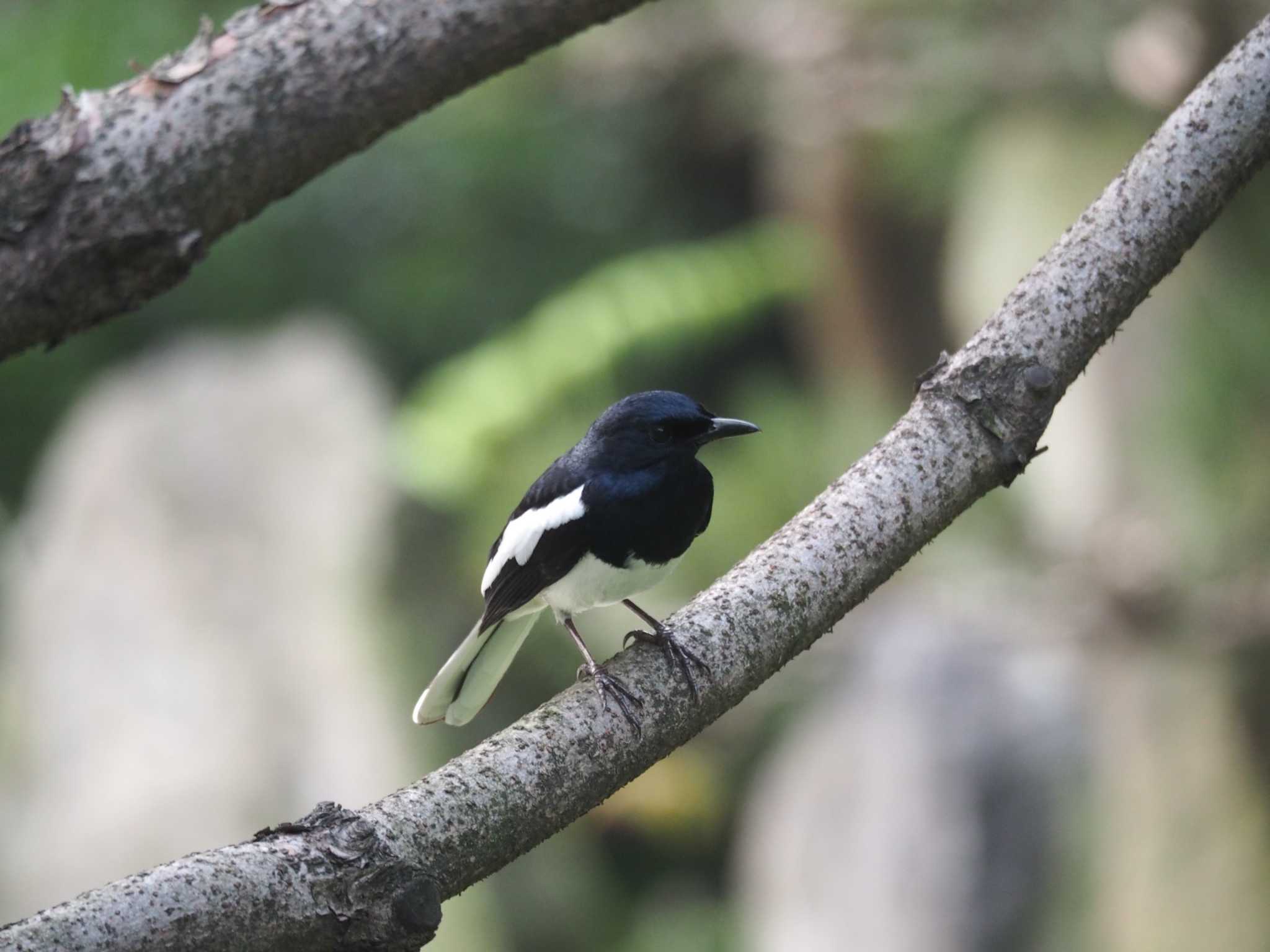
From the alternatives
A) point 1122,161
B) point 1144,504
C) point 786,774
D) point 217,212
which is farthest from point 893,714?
point 217,212

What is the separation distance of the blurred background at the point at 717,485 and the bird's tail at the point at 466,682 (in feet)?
4.95

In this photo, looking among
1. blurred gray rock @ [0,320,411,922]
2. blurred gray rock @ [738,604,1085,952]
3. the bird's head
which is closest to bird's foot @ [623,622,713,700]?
the bird's head

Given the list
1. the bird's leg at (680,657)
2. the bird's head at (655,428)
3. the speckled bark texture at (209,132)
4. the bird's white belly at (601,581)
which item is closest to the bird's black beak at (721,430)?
the bird's head at (655,428)

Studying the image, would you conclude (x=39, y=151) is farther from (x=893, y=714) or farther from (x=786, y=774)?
(x=786, y=774)

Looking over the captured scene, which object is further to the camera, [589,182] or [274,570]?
[589,182]

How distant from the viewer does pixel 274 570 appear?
3.85m

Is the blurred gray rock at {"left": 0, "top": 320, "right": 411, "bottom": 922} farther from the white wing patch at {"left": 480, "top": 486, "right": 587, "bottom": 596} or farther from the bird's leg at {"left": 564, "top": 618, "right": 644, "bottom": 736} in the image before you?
the bird's leg at {"left": 564, "top": 618, "right": 644, "bottom": 736}

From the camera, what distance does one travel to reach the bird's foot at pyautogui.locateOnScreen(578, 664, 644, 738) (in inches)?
42.6

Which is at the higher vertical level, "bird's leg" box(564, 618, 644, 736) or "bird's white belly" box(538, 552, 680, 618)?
"bird's white belly" box(538, 552, 680, 618)

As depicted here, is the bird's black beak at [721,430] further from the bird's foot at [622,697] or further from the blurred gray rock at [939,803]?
the blurred gray rock at [939,803]

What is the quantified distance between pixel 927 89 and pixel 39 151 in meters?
2.32

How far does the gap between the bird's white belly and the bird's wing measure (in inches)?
0.5

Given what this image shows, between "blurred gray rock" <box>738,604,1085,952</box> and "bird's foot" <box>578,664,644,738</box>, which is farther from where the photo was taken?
"blurred gray rock" <box>738,604,1085,952</box>

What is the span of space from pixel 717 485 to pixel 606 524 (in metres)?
1.76
